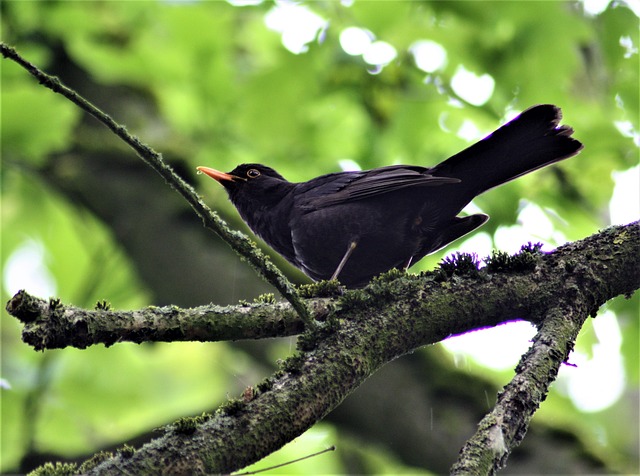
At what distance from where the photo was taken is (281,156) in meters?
6.11

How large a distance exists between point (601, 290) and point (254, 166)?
3152 mm

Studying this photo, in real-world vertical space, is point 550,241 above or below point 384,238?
above

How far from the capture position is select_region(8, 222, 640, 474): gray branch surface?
6.40 feet

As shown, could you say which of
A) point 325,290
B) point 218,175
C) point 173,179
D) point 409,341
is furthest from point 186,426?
point 218,175

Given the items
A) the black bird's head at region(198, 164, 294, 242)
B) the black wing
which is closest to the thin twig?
the black wing

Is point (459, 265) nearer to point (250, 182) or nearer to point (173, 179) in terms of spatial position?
point (173, 179)

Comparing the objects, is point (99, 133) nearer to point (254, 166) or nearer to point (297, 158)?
point (297, 158)

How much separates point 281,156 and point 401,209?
203 centimetres

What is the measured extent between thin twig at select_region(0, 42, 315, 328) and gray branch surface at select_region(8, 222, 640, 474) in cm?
25

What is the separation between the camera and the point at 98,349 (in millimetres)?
6621

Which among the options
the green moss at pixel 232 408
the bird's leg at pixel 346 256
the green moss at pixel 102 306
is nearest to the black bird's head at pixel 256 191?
the bird's leg at pixel 346 256

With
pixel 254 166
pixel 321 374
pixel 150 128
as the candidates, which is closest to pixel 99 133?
pixel 150 128

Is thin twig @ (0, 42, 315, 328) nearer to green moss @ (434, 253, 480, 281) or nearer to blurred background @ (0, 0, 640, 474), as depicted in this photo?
green moss @ (434, 253, 480, 281)

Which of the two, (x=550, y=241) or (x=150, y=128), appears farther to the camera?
(x=150, y=128)
